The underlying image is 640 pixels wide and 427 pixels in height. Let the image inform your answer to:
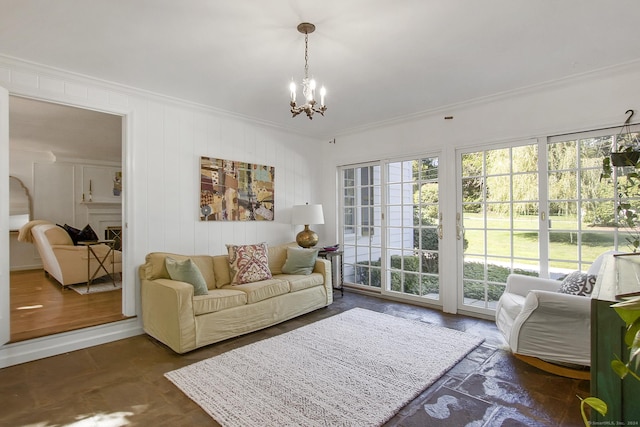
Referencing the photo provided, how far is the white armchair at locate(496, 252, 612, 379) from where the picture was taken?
2.33 m

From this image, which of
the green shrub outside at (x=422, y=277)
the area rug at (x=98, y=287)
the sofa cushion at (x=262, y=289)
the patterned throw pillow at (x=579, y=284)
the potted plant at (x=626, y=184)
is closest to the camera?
the patterned throw pillow at (x=579, y=284)

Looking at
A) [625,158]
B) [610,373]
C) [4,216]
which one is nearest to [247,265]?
[4,216]

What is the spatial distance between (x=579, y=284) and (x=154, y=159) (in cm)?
408

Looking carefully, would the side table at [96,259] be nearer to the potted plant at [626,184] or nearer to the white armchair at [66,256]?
the white armchair at [66,256]

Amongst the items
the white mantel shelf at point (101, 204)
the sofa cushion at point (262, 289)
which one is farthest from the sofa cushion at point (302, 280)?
the white mantel shelf at point (101, 204)

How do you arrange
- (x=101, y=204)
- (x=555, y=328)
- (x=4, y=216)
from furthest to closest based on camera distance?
(x=101, y=204) → (x=4, y=216) → (x=555, y=328)

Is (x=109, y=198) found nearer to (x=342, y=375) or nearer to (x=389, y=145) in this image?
(x=389, y=145)

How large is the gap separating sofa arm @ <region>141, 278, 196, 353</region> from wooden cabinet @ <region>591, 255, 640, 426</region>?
2.77m

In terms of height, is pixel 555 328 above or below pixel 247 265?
below

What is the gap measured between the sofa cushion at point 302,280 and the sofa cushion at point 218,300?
2.20ft

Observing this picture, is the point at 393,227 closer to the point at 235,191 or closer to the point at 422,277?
the point at 422,277

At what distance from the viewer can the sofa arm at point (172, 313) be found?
2.88 meters

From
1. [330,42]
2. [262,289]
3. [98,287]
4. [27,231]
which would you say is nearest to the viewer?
[330,42]

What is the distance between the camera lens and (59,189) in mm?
6742
